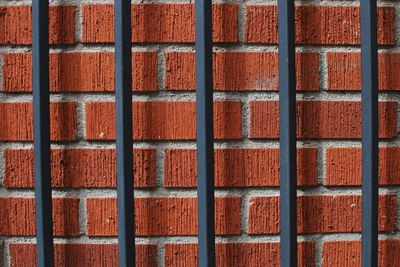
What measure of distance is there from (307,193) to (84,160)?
503 millimetres

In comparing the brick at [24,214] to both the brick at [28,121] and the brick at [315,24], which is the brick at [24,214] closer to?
the brick at [28,121]

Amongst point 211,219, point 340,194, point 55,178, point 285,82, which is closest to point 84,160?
point 55,178

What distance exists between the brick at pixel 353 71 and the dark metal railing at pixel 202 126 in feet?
0.18

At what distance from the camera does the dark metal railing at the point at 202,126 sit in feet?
4.00

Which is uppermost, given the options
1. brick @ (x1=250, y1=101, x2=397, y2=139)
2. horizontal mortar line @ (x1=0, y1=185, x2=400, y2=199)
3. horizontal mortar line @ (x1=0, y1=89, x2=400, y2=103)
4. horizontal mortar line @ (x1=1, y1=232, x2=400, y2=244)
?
horizontal mortar line @ (x1=0, y1=89, x2=400, y2=103)

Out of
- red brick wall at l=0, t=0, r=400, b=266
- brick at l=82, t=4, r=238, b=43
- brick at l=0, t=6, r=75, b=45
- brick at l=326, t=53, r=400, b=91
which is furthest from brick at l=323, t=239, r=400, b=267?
brick at l=0, t=6, r=75, b=45

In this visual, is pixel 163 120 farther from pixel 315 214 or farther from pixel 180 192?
pixel 315 214

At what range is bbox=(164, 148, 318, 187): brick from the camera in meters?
1.29

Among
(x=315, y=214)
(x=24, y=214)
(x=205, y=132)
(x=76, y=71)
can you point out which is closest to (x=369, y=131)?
(x=315, y=214)

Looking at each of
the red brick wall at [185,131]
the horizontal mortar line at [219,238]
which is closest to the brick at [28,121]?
the red brick wall at [185,131]

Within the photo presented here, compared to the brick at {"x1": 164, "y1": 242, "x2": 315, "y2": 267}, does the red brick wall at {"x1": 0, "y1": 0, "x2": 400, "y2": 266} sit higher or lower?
higher

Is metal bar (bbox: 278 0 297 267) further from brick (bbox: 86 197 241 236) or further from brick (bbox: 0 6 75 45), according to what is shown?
brick (bbox: 0 6 75 45)

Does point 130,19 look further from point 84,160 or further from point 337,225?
point 337,225

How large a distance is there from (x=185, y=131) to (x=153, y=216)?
202mm
